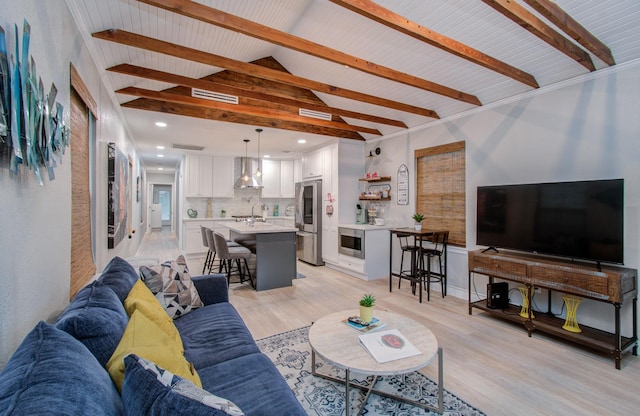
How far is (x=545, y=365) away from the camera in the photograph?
8.14 feet

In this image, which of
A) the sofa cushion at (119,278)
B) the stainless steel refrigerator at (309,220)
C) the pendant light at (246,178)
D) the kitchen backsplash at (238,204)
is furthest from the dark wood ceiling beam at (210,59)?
the kitchen backsplash at (238,204)

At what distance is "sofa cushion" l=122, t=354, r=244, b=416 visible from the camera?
0.69 meters

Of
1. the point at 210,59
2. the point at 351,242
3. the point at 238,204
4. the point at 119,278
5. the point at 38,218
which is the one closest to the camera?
the point at 38,218

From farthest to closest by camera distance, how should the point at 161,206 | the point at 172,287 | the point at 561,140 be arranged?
the point at 161,206
the point at 561,140
the point at 172,287

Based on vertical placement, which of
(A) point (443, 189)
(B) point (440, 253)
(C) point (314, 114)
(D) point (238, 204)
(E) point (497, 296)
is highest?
(C) point (314, 114)

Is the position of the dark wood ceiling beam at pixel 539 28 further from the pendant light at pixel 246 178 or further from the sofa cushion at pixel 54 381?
the pendant light at pixel 246 178

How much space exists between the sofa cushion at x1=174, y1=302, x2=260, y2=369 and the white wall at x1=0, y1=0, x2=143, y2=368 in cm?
73

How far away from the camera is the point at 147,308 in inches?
62.7

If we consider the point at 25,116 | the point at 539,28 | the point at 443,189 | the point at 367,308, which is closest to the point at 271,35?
the point at 25,116

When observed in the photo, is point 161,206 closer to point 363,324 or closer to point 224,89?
point 224,89

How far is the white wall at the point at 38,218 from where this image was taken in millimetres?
1109

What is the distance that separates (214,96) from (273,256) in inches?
94.4

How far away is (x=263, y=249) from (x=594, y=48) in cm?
427

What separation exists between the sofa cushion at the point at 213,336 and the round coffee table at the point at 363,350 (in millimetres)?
458
